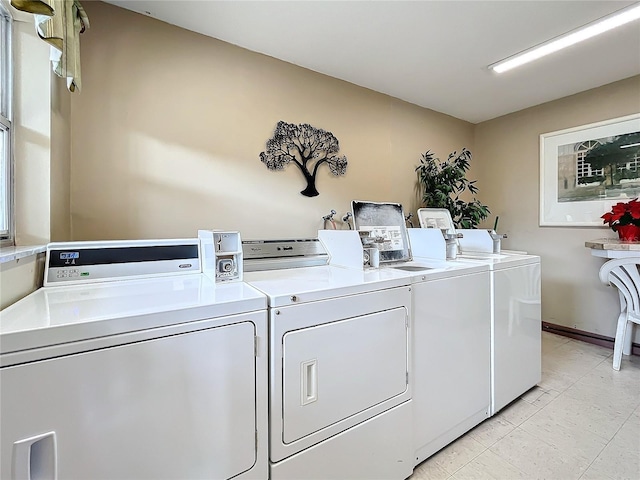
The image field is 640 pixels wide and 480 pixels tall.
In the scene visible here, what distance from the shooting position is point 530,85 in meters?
2.88

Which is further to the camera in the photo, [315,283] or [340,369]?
[315,283]

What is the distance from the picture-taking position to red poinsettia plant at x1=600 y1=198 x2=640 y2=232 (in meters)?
2.54

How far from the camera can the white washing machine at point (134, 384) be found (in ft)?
2.40

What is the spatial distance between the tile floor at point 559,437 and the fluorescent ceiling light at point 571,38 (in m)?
2.60

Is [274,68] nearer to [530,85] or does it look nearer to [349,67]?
[349,67]

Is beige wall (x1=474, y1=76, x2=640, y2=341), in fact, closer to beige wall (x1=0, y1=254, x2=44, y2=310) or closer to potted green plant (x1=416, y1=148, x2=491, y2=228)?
potted green plant (x1=416, y1=148, x2=491, y2=228)

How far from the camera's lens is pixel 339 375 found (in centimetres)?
121

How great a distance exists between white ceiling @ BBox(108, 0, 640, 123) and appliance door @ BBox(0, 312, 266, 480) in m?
1.97

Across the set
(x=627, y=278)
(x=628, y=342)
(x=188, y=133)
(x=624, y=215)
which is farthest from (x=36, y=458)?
(x=628, y=342)

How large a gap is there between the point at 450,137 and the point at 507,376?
2.82 m

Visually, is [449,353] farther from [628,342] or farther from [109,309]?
[628,342]

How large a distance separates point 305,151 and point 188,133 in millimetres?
926

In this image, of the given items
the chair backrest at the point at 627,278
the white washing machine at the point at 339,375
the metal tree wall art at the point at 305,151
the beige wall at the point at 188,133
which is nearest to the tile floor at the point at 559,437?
the white washing machine at the point at 339,375

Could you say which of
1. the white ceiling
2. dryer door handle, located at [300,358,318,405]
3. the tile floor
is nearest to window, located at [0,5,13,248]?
the white ceiling
